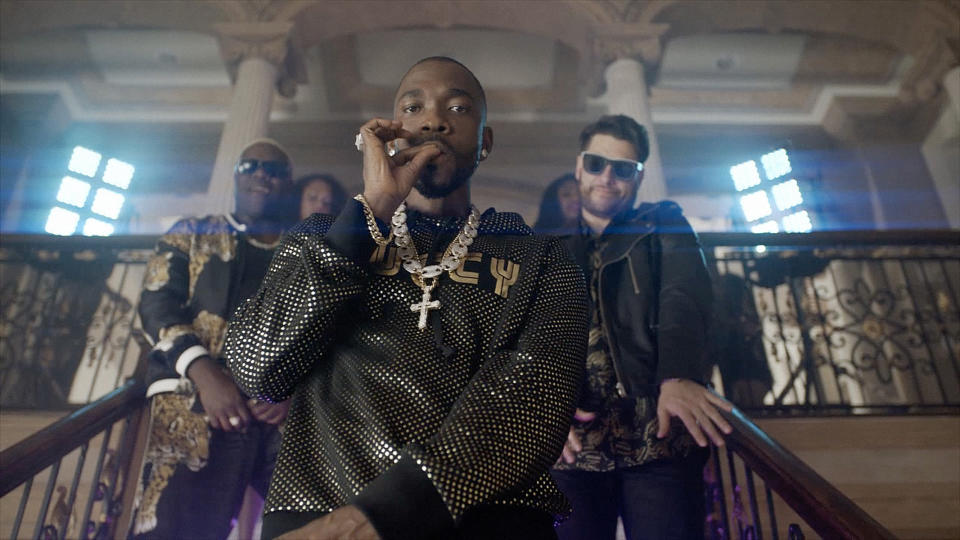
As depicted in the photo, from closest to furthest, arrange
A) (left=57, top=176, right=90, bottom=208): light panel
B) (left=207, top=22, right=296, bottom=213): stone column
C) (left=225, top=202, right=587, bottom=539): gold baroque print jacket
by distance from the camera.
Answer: (left=225, top=202, right=587, bottom=539): gold baroque print jacket → (left=207, top=22, right=296, bottom=213): stone column → (left=57, top=176, right=90, bottom=208): light panel

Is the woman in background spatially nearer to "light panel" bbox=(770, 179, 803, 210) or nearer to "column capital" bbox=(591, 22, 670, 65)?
"column capital" bbox=(591, 22, 670, 65)

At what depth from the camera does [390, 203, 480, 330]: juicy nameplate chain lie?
1335 millimetres

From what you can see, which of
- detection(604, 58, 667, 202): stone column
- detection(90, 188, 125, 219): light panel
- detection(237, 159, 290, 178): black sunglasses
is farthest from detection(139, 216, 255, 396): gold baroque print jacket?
detection(90, 188, 125, 219): light panel

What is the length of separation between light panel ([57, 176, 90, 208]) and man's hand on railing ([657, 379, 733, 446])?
1257cm

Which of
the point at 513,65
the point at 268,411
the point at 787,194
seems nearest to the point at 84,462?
the point at 268,411

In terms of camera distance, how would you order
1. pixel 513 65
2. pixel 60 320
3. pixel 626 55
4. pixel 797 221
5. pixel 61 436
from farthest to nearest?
1. pixel 797 221
2. pixel 513 65
3. pixel 626 55
4. pixel 60 320
5. pixel 61 436

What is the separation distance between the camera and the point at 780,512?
3338mm

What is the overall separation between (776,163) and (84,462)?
12422mm

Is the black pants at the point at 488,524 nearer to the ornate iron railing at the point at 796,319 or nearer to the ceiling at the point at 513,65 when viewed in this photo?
the ornate iron railing at the point at 796,319

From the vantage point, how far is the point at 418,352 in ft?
4.09

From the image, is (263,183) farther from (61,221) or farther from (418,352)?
(61,221)

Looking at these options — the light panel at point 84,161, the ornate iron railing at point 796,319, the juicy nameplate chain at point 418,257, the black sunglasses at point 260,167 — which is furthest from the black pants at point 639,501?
the light panel at point 84,161

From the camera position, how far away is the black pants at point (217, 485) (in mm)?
2252

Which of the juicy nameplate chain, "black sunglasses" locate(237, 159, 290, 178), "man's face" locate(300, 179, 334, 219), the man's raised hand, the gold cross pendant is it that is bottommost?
the gold cross pendant
